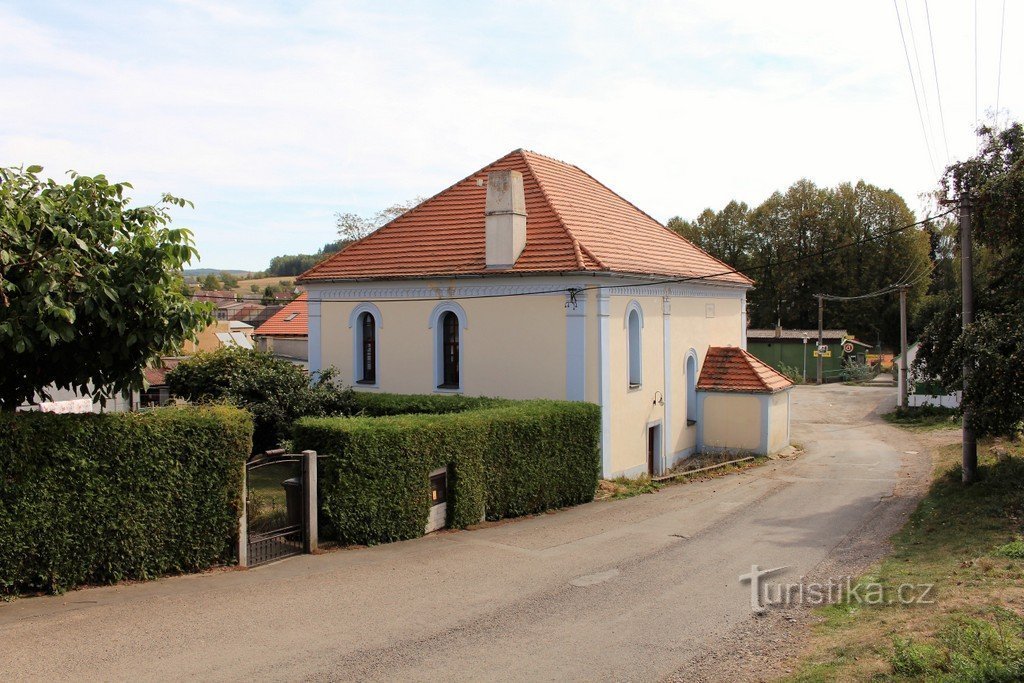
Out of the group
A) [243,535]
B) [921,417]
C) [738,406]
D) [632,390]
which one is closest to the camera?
[243,535]

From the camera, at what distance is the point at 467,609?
10680 millimetres

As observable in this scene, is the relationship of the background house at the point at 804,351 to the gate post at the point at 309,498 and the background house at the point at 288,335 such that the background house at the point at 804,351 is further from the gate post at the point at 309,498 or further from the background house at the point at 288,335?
the gate post at the point at 309,498

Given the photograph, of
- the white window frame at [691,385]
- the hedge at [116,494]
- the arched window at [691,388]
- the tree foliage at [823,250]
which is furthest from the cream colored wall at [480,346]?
the tree foliage at [823,250]

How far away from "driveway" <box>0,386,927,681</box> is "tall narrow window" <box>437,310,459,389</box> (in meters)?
6.95

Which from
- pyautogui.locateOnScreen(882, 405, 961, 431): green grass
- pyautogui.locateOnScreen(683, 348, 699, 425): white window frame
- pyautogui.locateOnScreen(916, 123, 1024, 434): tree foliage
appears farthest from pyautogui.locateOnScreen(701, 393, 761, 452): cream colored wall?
pyautogui.locateOnScreen(882, 405, 961, 431): green grass

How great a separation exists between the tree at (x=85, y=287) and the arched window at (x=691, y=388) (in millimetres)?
17729

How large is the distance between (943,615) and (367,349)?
18.5 meters

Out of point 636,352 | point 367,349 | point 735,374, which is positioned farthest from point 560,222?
point 735,374

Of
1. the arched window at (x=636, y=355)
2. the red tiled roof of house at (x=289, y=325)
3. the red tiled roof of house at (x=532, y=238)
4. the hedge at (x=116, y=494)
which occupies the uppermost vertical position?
the red tiled roof of house at (x=532, y=238)

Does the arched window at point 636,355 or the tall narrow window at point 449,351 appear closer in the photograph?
the arched window at point 636,355

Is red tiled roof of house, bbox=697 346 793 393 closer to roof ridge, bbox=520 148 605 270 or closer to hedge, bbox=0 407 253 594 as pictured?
roof ridge, bbox=520 148 605 270

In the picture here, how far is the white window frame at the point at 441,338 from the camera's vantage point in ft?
74.1

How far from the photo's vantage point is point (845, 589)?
11.1 m

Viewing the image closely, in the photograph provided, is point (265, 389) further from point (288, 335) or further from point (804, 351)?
point (804, 351)
